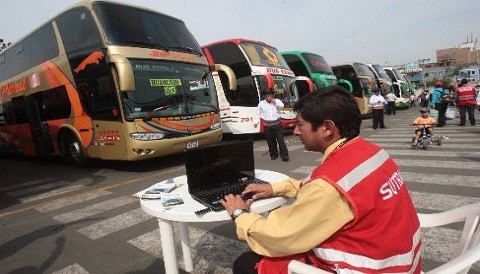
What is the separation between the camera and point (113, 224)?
191 inches

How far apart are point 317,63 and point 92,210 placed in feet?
47.9

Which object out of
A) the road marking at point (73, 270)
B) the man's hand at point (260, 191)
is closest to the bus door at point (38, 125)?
the road marking at point (73, 270)

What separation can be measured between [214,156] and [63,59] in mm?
8033

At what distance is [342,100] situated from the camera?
5.69 feet

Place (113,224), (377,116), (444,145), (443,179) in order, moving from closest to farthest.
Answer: (113,224) < (443,179) < (444,145) < (377,116)

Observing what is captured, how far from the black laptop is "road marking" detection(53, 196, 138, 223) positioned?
3399mm

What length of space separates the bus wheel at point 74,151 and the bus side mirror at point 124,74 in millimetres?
2981

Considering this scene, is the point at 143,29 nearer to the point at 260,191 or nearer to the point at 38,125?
the point at 38,125

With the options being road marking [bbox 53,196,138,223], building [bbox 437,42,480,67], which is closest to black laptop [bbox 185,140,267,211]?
road marking [bbox 53,196,138,223]

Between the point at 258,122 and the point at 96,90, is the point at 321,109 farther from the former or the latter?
the point at 258,122

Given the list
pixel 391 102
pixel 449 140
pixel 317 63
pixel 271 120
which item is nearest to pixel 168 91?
pixel 271 120

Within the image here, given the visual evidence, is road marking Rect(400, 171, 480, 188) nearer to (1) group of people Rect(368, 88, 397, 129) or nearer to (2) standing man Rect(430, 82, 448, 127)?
(1) group of people Rect(368, 88, 397, 129)

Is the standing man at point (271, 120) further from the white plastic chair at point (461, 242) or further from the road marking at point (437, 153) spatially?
the white plastic chair at point (461, 242)

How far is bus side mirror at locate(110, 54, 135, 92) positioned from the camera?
7184 mm
